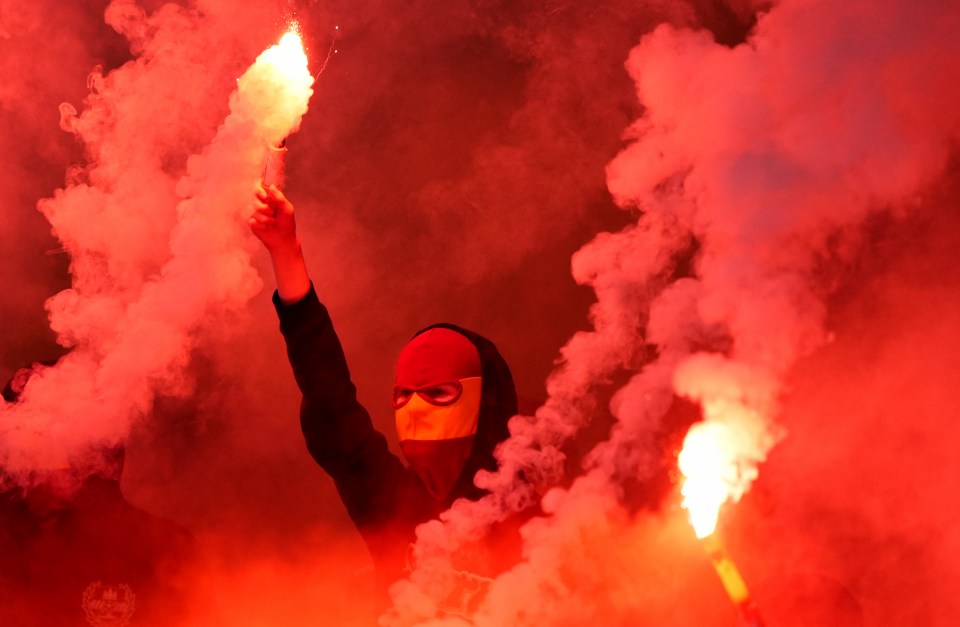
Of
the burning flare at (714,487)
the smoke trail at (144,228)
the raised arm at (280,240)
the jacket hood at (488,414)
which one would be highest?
the smoke trail at (144,228)

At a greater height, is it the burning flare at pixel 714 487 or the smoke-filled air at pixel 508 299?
the smoke-filled air at pixel 508 299

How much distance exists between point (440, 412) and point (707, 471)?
797 mm

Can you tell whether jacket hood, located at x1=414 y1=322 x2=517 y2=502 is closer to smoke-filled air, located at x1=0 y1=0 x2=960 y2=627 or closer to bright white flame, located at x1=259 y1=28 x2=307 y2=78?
smoke-filled air, located at x1=0 y1=0 x2=960 y2=627

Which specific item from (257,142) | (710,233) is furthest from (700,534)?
(257,142)

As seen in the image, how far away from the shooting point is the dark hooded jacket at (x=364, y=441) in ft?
8.59

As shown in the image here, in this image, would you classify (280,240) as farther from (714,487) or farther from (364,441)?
(714,487)

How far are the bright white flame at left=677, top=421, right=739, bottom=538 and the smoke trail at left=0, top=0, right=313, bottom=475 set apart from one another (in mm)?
1384

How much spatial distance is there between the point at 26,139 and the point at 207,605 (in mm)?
1812

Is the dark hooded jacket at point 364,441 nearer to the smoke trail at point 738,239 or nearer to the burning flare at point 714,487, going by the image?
the smoke trail at point 738,239

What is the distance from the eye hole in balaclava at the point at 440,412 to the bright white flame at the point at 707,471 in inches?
26.2

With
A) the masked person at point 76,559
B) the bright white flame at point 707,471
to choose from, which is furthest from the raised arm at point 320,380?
the bright white flame at point 707,471

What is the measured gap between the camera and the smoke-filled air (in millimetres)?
2492

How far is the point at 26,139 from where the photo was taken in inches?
141

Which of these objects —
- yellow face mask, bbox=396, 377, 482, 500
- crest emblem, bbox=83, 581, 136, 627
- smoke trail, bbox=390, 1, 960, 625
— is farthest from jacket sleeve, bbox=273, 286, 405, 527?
crest emblem, bbox=83, 581, 136, 627
